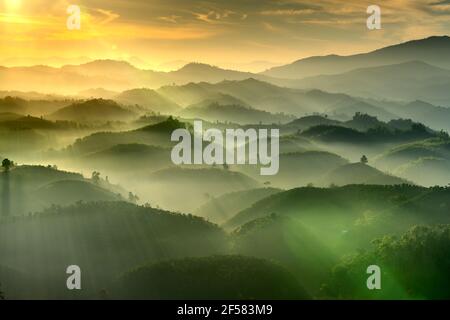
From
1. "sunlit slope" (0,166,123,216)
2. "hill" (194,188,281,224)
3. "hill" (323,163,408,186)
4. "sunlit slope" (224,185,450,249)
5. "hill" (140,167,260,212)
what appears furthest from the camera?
"hill" (323,163,408,186)

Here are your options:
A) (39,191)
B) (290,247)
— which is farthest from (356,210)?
(39,191)

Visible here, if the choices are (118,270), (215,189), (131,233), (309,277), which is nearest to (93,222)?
(131,233)

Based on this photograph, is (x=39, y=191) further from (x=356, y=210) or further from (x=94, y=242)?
(x=356, y=210)

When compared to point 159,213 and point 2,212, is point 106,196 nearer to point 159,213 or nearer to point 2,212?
point 2,212

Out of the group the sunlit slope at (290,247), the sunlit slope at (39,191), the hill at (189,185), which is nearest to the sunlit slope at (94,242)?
the sunlit slope at (290,247)

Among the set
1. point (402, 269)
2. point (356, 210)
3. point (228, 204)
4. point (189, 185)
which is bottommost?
point (402, 269)

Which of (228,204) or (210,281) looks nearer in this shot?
(210,281)

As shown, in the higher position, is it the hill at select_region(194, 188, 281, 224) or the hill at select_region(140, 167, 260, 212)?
the hill at select_region(140, 167, 260, 212)

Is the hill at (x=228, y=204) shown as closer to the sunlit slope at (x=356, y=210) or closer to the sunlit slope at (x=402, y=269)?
the sunlit slope at (x=356, y=210)

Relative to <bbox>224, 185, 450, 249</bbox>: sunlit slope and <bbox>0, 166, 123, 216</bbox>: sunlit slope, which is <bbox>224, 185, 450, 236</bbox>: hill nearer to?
<bbox>224, 185, 450, 249</bbox>: sunlit slope

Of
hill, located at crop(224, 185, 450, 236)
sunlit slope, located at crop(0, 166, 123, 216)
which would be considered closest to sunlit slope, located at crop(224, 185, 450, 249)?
hill, located at crop(224, 185, 450, 236)

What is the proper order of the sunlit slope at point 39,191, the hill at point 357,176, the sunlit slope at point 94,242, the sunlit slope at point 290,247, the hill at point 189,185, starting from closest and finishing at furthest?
the sunlit slope at point 94,242 → the sunlit slope at point 290,247 → the sunlit slope at point 39,191 → the hill at point 189,185 → the hill at point 357,176
